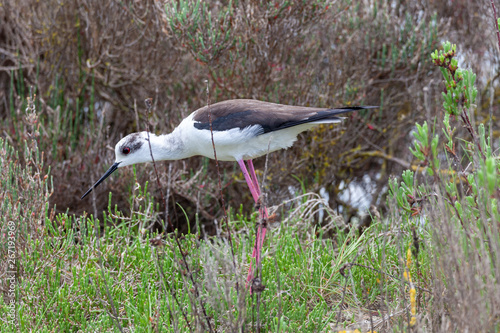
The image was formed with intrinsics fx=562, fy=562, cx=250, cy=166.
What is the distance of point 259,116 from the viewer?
3645mm

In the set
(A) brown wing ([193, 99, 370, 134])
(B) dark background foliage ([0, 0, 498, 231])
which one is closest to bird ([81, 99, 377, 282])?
(A) brown wing ([193, 99, 370, 134])

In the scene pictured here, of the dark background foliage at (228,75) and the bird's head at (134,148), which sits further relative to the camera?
the dark background foliage at (228,75)

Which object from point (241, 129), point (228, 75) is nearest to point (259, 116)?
point (241, 129)

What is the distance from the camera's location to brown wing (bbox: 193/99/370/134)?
3562mm

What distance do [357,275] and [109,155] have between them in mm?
3215

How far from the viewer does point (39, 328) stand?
312 centimetres

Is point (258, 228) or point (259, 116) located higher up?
point (259, 116)

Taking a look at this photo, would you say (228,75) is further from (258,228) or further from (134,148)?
(258,228)

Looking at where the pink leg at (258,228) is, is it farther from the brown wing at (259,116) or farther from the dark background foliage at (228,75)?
the dark background foliage at (228,75)

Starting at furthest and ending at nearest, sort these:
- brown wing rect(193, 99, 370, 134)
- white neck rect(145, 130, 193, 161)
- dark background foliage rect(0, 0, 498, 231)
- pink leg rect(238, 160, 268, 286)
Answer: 1. dark background foliage rect(0, 0, 498, 231)
2. white neck rect(145, 130, 193, 161)
3. brown wing rect(193, 99, 370, 134)
4. pink leg rect(238, 160, 268, 286)

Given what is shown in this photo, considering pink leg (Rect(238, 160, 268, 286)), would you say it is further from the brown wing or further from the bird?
the brown wing

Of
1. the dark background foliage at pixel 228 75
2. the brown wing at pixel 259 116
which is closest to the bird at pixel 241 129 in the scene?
the brown wing at pixel 259 116

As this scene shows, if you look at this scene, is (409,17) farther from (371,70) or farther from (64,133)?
(64,133)

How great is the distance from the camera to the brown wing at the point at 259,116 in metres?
3.56
